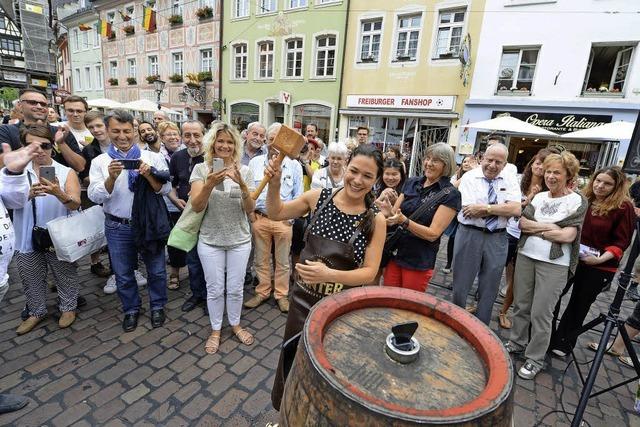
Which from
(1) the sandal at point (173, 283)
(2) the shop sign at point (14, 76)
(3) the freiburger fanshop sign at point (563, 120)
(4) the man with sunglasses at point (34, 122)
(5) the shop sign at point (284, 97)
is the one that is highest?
(2) the shop sign at point (14, 76)

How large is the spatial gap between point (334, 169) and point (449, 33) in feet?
36.6

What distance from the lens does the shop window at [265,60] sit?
16.1 metres

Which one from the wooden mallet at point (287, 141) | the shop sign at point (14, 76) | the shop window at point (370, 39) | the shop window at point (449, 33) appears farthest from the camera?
the shop sign at point (14, 76)

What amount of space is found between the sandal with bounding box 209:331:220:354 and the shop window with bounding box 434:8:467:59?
41.3ft

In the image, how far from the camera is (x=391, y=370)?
987 millimetres

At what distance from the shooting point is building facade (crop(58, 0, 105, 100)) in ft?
78.6

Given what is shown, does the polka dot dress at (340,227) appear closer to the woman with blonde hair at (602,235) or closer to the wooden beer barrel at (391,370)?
the wooden beer barrel at (391,370)

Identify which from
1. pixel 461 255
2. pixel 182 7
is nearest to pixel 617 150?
pixel 461 255

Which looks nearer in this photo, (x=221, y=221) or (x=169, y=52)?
(x=221, y=221)

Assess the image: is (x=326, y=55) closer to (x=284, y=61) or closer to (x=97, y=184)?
(x=284, y=61)

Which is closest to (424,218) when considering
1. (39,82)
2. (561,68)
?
(561,68)

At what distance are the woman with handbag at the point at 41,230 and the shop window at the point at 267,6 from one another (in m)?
15.7

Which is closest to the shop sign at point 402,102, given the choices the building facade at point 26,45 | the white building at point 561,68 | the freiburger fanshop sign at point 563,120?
the white building at point 561,68

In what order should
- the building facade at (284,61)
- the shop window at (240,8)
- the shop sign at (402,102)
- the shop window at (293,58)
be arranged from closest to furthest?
the shop sign at (402,102) < the building facade at (284,61) < the shop window at (293,58) < the shop window at (240,8)
